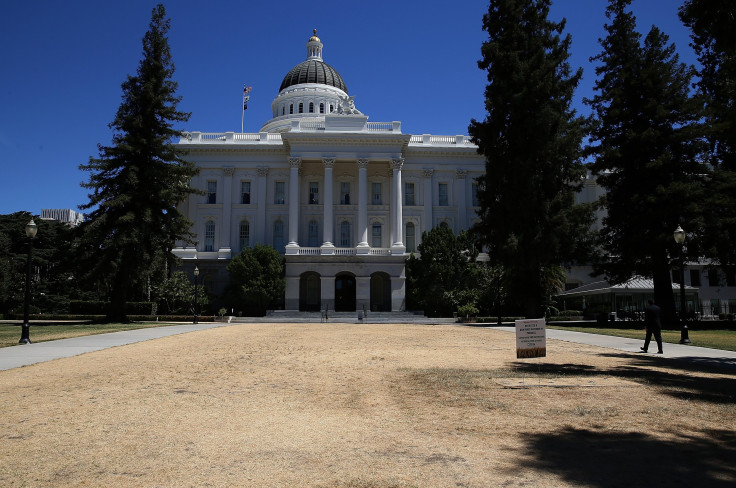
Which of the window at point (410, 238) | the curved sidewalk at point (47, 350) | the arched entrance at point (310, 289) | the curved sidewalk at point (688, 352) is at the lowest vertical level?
the curved sidewalk at point (688, 352)

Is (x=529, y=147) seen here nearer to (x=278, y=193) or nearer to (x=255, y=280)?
(x=255, y=280)

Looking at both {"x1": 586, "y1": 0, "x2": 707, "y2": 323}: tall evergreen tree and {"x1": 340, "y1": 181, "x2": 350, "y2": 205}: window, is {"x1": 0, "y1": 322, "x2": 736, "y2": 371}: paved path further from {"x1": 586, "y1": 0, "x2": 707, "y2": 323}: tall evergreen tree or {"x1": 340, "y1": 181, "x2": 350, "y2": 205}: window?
{"x1": 340, "y1": 181, "x2": 350, "y2": 205}: window

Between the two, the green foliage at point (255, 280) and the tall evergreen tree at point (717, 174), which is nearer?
the tall evergreen tree at point (717, 174)

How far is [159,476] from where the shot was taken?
16.1 feet

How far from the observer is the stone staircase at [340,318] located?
44562 mm

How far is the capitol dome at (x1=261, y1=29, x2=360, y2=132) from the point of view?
77.1 meters

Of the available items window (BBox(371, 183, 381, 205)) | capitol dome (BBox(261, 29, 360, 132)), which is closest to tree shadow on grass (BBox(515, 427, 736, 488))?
window (BBox(371, 183, 381, 205))

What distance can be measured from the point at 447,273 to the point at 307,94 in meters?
41.8

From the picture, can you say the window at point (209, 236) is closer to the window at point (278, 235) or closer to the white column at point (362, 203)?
the window at point (278, 235)

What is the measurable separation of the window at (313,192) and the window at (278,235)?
443 centimetres

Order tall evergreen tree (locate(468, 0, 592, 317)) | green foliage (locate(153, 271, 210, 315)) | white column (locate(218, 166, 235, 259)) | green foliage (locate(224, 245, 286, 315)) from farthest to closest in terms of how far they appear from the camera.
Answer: white column (locate(218, 166, 235, 259)) < green foliage (locate(224, 245, 286, 315)) < green foliage (locate(153, 271, 210, 315)) < tall evergreen tree (locate(468, 0, 592, 317))

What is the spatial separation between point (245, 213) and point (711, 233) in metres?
45.9

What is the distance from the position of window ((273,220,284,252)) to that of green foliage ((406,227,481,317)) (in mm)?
18575

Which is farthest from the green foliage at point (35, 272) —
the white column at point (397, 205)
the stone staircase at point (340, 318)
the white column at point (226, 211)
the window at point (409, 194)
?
the window at point (409, 194)
